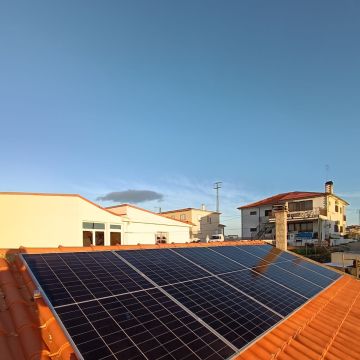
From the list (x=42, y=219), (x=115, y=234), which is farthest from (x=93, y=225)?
(x=42, y=219)

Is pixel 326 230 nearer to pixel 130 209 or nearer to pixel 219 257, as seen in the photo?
pixel 130 209

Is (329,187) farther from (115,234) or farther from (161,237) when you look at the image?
(115,234)

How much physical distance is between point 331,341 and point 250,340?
2.52m

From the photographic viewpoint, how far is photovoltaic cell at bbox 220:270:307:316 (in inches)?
335

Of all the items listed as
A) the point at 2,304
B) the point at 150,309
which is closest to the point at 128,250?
the point at 150,309

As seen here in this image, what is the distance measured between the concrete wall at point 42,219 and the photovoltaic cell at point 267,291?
23.4 metres

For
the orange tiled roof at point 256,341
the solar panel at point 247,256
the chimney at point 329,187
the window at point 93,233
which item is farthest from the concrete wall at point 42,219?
the chimney at point 329,187

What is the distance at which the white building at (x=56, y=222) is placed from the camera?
26375mm

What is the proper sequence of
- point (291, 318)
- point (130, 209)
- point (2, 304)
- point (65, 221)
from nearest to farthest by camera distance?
point (2, 304) → point (291, 318) → point (65, 221) → point (130, 209)

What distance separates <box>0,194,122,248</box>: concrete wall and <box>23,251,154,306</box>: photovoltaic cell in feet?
73.1

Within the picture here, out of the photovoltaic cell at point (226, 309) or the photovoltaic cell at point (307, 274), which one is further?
the photovoltaic cell at point (307, 274)

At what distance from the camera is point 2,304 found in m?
5.29

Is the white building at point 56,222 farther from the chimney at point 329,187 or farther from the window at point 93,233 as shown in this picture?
the chimney at point 329,187

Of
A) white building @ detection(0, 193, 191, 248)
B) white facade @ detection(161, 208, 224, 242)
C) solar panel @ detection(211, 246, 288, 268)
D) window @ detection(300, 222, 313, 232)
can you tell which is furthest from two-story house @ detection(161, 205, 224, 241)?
solar panel @ detection(211, 246, 288, 268)
